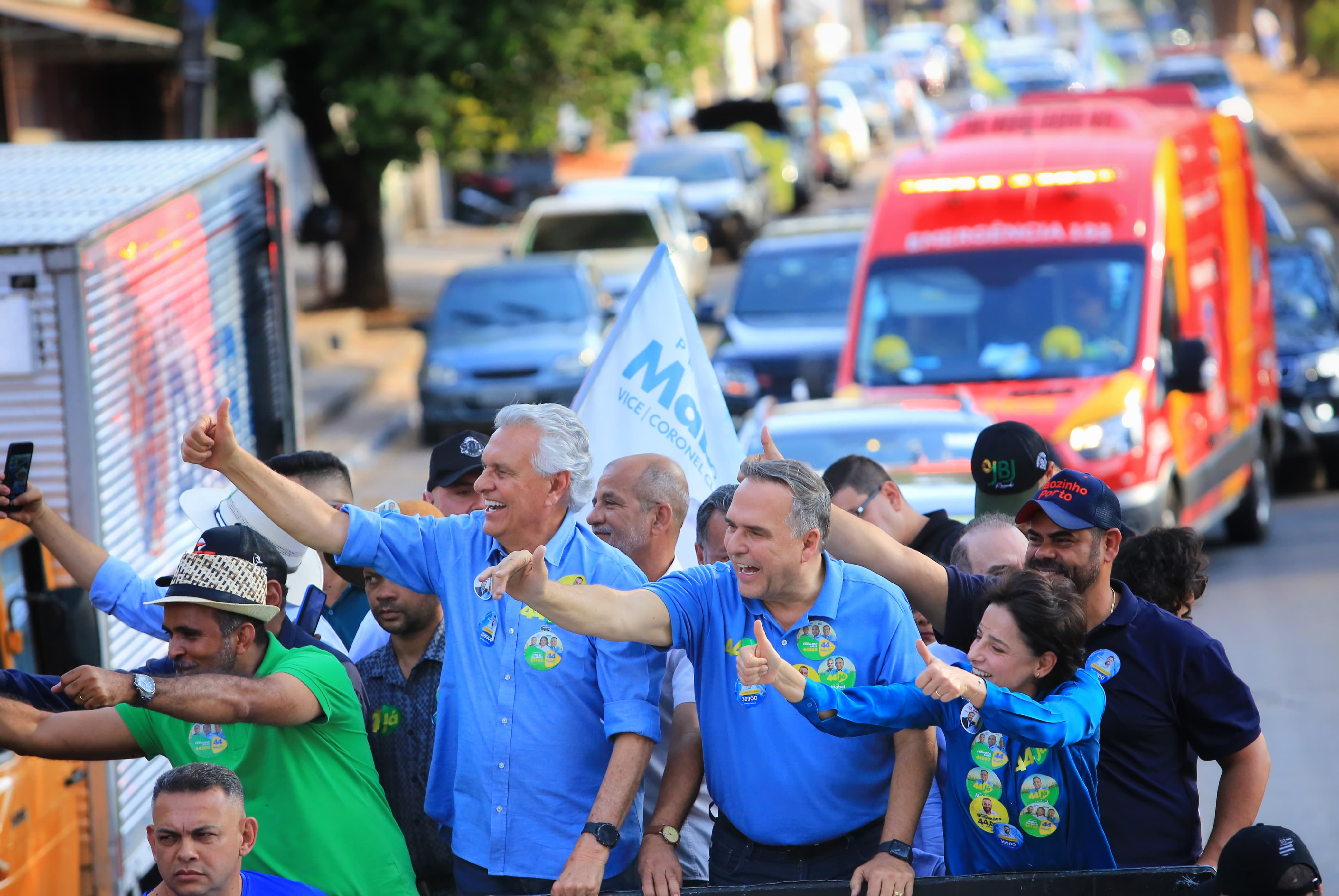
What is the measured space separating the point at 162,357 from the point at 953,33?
61329mm

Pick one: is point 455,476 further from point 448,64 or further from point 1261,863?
point 448,64

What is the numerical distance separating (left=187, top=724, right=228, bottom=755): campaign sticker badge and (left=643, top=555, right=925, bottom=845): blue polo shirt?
3.60 ft

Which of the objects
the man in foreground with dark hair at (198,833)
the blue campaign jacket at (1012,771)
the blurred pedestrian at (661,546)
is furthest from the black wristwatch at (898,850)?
the man in foreground with dark hair at (198,833)

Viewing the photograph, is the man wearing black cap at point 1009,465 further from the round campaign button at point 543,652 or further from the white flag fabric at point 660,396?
the round campaign button at point 543,652

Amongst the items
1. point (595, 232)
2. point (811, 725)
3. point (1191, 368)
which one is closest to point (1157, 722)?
point (811, 725)

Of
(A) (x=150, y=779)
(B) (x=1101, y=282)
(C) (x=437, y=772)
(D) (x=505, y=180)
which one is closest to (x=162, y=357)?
(A) (x=150, y=779)

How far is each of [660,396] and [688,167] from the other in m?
24.2

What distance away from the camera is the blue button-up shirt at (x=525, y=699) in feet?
13.8

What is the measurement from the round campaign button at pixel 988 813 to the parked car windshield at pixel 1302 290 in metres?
12.3

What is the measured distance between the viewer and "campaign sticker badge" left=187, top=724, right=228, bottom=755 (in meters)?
4.02

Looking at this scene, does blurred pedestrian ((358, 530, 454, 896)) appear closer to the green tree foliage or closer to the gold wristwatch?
the gold wristwatch

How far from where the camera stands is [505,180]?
125ft

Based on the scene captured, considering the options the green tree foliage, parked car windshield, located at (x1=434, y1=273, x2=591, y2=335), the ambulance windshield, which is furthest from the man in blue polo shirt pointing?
the green tree foliage

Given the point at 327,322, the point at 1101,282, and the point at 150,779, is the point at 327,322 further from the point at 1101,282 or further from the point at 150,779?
the point at 150,779
